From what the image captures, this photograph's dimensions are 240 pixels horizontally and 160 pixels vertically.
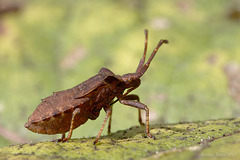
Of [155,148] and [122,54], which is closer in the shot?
[155,148]

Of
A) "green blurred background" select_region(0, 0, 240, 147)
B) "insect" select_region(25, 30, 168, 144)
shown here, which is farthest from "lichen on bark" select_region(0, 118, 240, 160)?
"green blurred background" select_region(0, 0, 240, 147)

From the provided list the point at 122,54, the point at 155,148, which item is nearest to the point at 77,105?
the point at 155,148

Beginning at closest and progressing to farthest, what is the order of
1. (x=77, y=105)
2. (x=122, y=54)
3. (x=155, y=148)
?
(x=155, y=148) → (x=77, y=105) → (x=122, y=54)

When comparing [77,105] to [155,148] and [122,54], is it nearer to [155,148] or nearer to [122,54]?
[155,148]

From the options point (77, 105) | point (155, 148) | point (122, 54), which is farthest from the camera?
point (122, 54)

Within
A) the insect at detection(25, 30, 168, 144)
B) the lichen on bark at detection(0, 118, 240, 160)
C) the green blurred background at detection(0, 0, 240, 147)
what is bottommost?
the lichen on bark at detection(0, 118, 240, 160)

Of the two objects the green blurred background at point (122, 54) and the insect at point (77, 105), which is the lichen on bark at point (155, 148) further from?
the green blurred background at point (122, 54)

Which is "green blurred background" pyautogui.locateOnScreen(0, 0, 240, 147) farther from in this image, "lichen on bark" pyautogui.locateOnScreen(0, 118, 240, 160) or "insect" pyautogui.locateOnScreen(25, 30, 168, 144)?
"lichen on bark" pyautogui.locateOnScreen(0, 118, 240, 160)

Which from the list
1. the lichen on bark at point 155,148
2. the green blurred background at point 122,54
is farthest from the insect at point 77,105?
the green blurred background at point 122,54

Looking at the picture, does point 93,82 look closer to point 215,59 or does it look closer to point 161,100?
point 161,100
